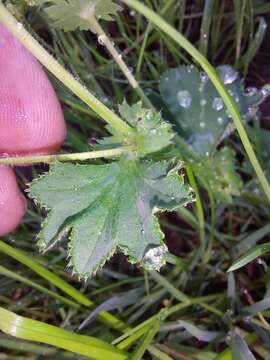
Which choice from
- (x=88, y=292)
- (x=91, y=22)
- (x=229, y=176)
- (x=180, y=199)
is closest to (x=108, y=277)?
(x=88, y=292)

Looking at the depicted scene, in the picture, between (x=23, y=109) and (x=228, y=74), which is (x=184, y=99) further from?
(x=23, y=109)

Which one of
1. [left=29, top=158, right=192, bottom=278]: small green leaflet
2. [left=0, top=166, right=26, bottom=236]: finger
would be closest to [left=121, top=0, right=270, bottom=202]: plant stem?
[left=29, top=158, right=192, bottom=278]: small green leaflet

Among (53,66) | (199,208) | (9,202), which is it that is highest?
(53,66)

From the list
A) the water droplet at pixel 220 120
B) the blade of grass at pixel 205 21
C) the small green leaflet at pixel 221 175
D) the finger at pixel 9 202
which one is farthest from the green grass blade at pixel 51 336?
the blade of grass at pixel 205 21

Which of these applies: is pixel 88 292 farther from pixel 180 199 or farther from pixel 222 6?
pixel 222 6

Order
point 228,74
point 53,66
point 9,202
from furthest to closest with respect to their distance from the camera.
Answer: point 228,74 < point 9,202 < point 53,66

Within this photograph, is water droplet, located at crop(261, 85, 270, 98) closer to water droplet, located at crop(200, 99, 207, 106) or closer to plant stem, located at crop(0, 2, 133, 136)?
water droplet, located at crop(200, 99, 207, 106)

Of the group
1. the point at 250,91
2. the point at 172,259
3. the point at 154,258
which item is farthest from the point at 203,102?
the point at 154,258
